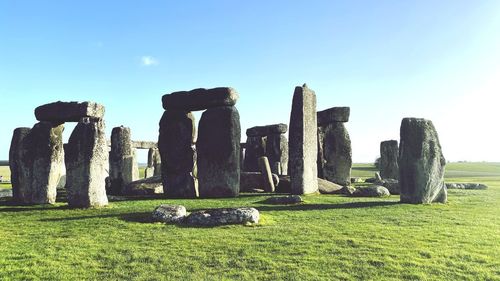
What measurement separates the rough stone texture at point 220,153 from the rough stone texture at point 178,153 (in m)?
0.56

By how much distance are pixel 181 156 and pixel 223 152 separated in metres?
2.12

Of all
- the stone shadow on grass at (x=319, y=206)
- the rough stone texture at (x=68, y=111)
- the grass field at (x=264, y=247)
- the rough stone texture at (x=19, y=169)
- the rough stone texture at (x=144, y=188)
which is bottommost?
the grass field at (x=264, y=247)

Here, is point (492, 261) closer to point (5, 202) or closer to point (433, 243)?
point (433, 243)

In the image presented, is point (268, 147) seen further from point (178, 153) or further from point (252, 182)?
point (178, 153)

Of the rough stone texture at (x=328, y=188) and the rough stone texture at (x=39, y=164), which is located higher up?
the rough stone texture at (x=39, y=164)

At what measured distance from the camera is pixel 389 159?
1133 inches

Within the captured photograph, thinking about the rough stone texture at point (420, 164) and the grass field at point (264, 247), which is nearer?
the grass field at point (264, 247)

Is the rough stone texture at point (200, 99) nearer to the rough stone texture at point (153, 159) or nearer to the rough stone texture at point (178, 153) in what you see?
the rough stone texture at point (178, 153)

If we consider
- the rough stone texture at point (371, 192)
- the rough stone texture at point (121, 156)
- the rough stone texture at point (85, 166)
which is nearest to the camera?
the rough stone texture at point (85, 166)

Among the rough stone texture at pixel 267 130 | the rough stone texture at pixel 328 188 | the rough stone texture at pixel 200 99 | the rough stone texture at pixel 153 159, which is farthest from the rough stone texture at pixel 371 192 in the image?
the rough stone texture at pixel 153 159

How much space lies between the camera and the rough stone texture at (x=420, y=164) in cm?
1456

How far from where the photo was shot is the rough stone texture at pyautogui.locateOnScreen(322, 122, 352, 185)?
80.2 ft

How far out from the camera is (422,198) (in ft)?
47.6

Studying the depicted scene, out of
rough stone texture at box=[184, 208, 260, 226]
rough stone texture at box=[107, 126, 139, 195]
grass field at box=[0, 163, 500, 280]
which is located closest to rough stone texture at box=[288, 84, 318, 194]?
grass field at box=[0, 163, 500, 280]
